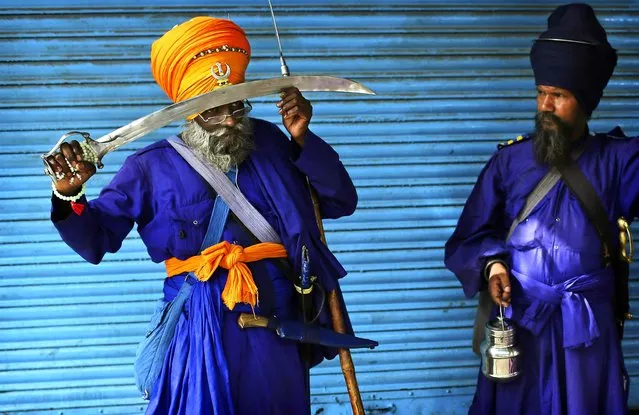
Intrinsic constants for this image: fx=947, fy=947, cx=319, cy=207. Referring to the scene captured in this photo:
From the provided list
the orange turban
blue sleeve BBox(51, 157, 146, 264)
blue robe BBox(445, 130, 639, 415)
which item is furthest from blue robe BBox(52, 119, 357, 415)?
blue robe BBox(445, 130, 639, 415)

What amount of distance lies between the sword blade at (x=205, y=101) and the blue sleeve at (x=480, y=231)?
1.16m

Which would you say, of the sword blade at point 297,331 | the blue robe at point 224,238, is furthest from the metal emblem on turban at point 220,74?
the sword blade at point 297,331

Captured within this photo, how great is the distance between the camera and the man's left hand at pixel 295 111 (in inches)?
146

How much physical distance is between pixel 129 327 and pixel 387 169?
179cm

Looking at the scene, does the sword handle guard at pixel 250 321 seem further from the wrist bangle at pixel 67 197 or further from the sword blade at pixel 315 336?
the wrist bangle at pixel 67 197

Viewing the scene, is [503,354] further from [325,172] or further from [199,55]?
[199,55]

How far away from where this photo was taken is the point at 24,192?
5.45 metres

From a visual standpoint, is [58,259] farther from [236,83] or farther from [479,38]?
[479,38]

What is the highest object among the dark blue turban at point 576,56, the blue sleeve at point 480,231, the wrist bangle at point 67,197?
→ the dark blue turban at point 576,56

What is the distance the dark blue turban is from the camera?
14.1ft

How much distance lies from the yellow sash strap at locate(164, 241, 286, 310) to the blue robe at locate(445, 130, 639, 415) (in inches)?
49.9

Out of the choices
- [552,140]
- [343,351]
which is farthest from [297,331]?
[552,140]

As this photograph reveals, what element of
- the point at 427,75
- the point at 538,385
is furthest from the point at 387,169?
the point at 538,385

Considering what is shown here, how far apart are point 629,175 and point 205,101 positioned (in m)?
2.05
